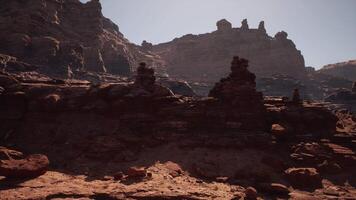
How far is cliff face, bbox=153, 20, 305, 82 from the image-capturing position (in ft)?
450

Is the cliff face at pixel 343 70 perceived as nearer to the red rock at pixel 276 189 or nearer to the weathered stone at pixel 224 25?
the weathered stone at pixel 224 25

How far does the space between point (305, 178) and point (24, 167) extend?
18630 millimetres

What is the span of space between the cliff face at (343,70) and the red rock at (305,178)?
15685 cm

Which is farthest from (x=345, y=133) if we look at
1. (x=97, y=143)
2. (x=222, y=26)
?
(x=222, y=26)

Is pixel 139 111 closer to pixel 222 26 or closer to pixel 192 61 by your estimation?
pixel 192 61

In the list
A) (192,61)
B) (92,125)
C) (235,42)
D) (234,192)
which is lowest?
(234,192)

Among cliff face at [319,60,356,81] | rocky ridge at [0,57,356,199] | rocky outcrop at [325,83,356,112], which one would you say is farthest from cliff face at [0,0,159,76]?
cliff face at [319,60,356,81]

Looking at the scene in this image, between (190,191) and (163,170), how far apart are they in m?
3.86

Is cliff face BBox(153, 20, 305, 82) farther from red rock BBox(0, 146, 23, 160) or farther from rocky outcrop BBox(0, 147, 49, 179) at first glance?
rocky outcrop BBox(0, 147, 49, 179)

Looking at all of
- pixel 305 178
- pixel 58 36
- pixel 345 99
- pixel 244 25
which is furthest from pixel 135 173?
pixel 244 25

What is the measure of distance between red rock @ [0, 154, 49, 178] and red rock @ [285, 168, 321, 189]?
16986 mm

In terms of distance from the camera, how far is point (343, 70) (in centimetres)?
17062

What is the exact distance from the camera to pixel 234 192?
71.6 ft

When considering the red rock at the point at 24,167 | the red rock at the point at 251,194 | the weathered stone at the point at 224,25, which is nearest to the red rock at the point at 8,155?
the red rock at the point at 24,167
